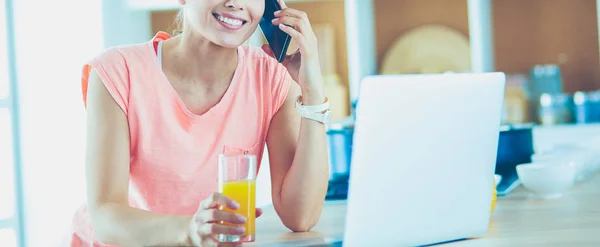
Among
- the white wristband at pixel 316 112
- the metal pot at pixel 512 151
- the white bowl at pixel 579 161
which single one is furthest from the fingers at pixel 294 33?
the white bowl at pixel 579 161

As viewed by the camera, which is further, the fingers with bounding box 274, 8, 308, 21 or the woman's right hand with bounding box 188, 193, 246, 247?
the fingers with bounding box 274, 8, 308, 21

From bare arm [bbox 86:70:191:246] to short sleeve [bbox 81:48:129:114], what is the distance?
0.04 ft

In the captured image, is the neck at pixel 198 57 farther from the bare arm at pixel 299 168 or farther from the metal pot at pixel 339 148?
the metal pot at pixel 339 148

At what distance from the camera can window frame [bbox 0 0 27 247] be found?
3.12m

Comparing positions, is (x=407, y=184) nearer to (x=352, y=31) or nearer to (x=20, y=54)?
(x=20, y=54)

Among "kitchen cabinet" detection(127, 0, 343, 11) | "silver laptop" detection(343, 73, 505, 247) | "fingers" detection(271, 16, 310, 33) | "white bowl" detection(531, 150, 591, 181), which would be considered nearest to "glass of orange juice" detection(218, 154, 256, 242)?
"silver laptop" detection(343, 73, 505, 247)

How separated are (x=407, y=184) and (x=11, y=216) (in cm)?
256

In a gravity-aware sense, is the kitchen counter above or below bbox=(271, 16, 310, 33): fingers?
below

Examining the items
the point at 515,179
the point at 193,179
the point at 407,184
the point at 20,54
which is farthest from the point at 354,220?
the point at 20,54

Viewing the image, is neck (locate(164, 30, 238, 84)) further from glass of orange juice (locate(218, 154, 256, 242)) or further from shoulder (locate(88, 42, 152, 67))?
glass of orange juice (locate(218, 154, 256, 242))

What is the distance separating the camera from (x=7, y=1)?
3.11 metres

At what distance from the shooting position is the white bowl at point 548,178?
5.40 ft

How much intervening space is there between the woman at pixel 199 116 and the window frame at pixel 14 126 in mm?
1792

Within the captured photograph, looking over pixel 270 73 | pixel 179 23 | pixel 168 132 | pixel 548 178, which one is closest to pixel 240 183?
pixel 168 132
